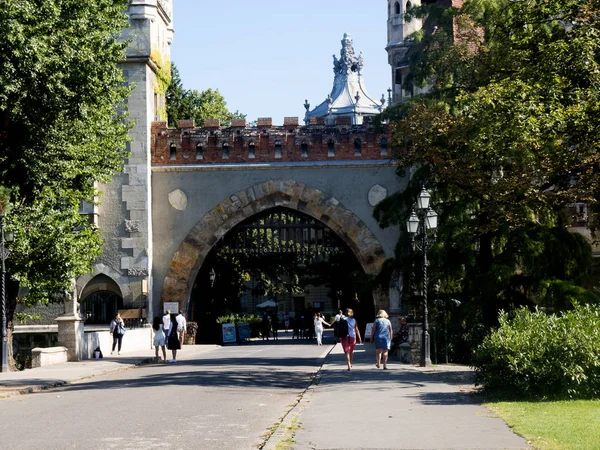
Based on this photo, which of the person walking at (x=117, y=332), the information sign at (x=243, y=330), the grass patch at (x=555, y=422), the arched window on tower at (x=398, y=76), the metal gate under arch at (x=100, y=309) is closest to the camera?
the grass patch at (x=555, y=422)

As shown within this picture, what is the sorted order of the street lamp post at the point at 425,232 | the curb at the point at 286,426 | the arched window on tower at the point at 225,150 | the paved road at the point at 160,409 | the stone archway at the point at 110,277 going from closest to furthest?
the curb at the point at 286,426
the paved road at the point at 160,409
the street lamp post at the point at 425,232
the stone archway at the point at 110,277
the arched window on tower at the point at 225,150

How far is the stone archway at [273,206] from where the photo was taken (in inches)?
1438

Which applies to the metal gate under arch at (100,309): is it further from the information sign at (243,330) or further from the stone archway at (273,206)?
the stone archway at (273,206)

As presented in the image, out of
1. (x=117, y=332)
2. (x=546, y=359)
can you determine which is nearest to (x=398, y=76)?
(x=117, y=332)

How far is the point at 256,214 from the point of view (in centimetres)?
3753

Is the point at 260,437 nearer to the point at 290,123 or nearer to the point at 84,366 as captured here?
the point at 84,366

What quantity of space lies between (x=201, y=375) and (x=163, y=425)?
921cm

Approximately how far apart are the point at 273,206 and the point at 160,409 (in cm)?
2271

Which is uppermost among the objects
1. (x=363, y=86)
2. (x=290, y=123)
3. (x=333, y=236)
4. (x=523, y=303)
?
(x=363, y=86)

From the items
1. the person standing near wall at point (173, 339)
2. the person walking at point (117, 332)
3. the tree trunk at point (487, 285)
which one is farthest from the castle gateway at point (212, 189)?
the tree trunk at point (487, 285)

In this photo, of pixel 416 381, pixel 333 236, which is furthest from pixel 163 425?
pixel 333 236

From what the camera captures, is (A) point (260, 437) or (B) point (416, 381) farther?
(B) point (416, 381)

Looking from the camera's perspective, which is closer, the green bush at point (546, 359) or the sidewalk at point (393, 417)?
the sidewalk at point (393, 417)

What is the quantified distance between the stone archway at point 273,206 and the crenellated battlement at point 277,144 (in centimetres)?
111
